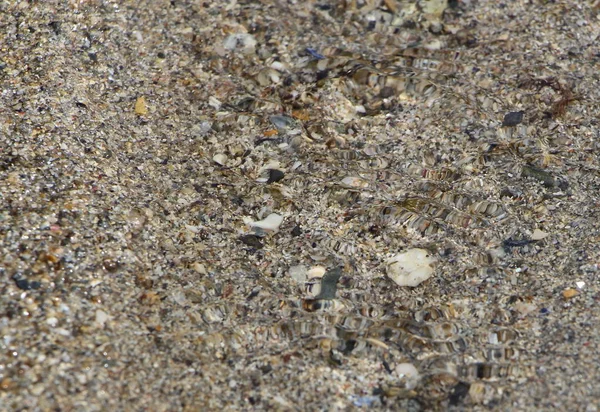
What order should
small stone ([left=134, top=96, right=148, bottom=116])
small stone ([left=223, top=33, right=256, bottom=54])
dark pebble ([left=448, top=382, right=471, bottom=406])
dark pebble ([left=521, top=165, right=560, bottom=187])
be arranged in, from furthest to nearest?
small stone ([left=223, top=33, right=256, bottom=54]) < small stone ([left=134, top=96, right=148, bottom=116]) < dark pebble ([left=521, top=165, right=560, bottom=187]) < dark pebble ([left=448, top=382, right=471, bottom=406])

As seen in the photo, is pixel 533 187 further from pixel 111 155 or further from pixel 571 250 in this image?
pixel 111 155

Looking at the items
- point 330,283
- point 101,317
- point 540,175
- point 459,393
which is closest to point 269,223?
point 330,283

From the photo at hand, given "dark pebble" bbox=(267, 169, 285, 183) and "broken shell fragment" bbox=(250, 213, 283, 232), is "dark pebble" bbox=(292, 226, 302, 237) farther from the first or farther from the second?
"dark pebble" bbox=(267, 169, 285, 183)

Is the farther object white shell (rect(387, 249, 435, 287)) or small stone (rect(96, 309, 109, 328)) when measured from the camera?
white shell (rect(387, 249, 435, 287))

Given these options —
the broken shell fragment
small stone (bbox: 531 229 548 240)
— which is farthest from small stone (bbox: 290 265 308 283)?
small stone (bbox: 531 229 548 240)

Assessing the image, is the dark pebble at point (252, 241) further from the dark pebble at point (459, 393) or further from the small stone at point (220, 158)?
the dark pebble at point (459, 393)

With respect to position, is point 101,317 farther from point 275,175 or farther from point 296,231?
point 275,175
